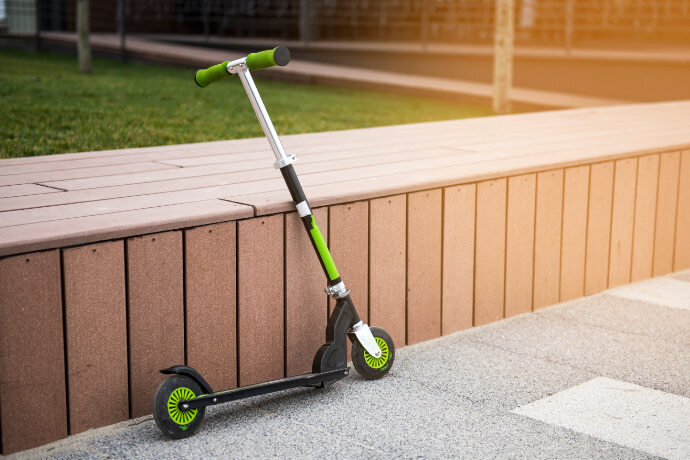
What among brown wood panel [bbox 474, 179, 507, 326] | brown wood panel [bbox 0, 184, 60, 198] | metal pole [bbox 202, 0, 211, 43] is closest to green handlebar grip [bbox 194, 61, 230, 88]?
brown wood panel [bbox 0, 184, 60, 198]

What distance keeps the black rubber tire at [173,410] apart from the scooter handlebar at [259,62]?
832mm

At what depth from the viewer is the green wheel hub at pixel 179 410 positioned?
7.59 feet

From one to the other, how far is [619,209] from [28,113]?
4.32 meters

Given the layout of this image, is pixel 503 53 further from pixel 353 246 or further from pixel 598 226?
pixel 353 246

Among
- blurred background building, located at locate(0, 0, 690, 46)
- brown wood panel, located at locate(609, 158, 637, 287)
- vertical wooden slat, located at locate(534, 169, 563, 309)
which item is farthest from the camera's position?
blurred background building, located at locate(0, 0, 690, 46)

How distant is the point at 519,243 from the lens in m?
3.42

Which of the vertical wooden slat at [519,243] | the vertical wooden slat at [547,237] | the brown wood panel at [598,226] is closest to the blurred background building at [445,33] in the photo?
the brown wood panel at [598,226]

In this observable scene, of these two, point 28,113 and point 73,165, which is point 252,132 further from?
point 73,165

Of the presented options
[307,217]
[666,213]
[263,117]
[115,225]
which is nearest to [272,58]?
[263,117]

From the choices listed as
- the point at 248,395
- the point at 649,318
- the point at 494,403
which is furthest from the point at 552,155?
the point at 248,395

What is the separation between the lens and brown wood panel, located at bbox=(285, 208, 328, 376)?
2.73 metres

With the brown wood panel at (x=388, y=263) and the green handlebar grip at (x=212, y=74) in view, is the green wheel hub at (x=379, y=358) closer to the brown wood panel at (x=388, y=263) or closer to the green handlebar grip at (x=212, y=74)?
the brown wood panel at (x=388, y=263)

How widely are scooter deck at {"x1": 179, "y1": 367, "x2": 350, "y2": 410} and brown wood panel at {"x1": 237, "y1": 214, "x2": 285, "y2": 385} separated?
19cm

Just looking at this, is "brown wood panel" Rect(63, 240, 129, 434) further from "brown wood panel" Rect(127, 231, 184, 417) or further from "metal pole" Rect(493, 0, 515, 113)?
"metal pole" Rect(493, 0, 515, 113)
